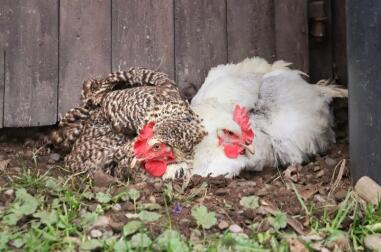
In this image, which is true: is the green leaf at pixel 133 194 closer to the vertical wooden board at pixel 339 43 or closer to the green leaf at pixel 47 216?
the green leaf at pixel 47 216

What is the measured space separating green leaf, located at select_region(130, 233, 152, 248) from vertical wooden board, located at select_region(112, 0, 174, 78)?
1.91 m

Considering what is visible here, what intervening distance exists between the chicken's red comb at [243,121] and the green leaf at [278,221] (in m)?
1.00

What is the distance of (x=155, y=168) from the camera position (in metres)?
3.48

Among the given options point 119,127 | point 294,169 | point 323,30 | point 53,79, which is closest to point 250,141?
point 294,169

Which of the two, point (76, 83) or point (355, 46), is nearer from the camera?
point (355, 46)

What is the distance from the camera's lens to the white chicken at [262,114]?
3750 mm

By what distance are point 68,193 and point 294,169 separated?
136cm

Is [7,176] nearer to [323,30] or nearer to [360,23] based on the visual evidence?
[360,23]

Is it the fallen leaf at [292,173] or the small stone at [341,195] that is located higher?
the fallen leaf at [292,173]

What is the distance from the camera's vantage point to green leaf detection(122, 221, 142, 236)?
105 inches

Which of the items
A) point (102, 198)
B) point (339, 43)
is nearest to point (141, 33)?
point (339, 43)

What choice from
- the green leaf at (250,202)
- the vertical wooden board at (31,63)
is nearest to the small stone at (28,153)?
the vertical wooden board at (31,63)

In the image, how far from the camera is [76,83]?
14.1 feet

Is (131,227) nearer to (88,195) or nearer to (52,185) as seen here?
(88,195)
